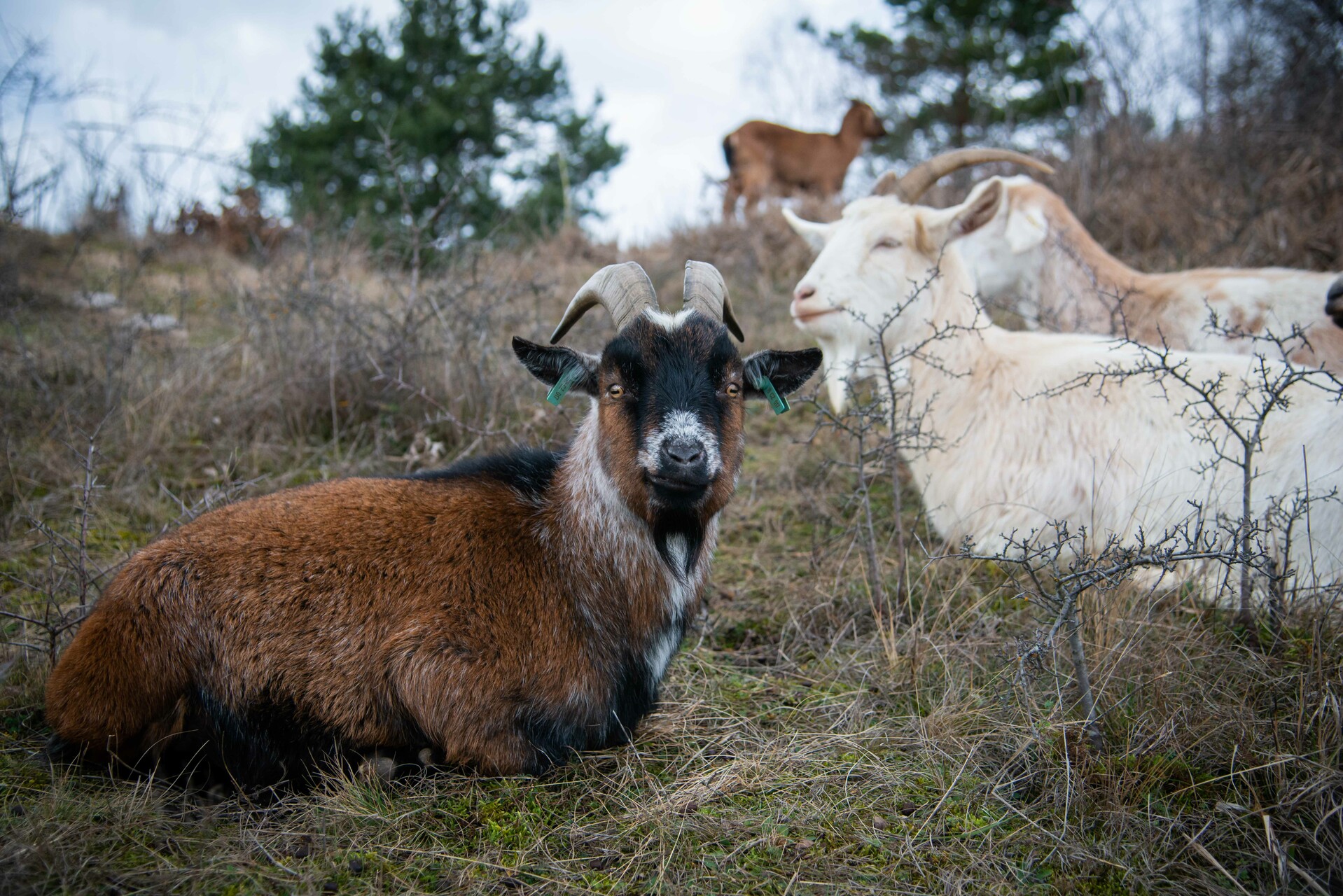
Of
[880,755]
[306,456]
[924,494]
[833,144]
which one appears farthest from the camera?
[833,144]

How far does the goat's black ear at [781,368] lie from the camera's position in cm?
341

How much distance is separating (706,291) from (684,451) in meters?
0.93

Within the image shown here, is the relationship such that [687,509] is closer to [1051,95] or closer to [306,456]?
[306,456]

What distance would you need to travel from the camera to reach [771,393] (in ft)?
11.3

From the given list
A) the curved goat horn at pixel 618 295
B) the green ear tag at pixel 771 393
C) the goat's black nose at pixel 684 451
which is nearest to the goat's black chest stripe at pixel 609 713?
the goat's black nose at pixel 684 451

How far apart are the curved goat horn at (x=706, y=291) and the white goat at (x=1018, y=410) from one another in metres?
1.04

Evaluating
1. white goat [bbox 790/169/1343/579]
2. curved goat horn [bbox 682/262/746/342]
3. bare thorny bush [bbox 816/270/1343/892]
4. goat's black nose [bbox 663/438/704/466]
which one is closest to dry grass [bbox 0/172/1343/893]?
bare thorny bush [bbox 816/270/1343/892]

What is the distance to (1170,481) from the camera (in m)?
4.18

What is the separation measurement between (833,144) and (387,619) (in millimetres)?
14078

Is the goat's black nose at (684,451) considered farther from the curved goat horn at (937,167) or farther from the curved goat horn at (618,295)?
the curved goat horn at (937,167)

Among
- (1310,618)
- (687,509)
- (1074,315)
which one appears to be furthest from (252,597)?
(1074,315)

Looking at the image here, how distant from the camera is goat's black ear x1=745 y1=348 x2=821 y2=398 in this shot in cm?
341

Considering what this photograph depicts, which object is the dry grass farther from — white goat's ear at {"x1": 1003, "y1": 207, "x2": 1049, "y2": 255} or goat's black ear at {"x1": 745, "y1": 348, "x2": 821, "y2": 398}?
white goat's ear at {"x1": 1003, "y1": 207, "x2": 1049, "y2": 255}

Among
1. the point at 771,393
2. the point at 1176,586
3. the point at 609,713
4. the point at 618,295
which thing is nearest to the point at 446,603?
the point at 609,713
